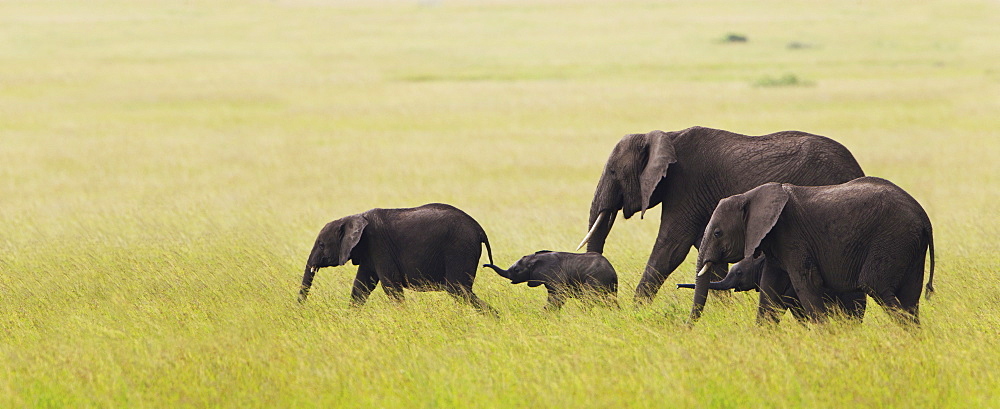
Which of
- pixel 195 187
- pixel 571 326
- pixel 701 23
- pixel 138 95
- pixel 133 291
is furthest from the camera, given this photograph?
pixel 701 23

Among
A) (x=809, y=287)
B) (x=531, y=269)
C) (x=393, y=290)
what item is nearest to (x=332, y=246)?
(x=393, y=290)

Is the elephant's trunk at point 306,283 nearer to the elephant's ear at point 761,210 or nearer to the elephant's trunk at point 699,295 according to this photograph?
the elephant's trunk at point 699,295

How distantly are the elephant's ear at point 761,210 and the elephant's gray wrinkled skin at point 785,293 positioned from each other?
0.39 meters

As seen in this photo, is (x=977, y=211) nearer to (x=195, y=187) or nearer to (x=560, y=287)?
(x=560, y=287)

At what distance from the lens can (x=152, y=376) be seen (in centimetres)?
759

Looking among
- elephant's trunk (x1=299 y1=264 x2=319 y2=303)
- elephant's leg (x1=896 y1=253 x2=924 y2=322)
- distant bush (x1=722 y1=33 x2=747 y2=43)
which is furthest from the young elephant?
distant bush (x1=722 y1=33 x2=747 y2=43)

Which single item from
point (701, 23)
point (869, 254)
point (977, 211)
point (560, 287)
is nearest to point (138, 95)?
point (977, 211)

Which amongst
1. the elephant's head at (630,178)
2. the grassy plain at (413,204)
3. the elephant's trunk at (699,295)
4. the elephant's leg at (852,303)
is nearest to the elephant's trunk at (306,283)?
the grassy plain at (413,204)

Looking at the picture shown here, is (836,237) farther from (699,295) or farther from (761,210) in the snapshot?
(699,295)

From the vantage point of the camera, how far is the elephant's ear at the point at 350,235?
9.80 meters

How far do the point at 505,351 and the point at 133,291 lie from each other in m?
4.44

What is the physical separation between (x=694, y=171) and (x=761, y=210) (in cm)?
188

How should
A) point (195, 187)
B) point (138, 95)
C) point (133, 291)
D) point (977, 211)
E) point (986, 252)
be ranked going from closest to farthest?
1. point (133, 291)
2. point (986, 252)
3. point (977, 211)
4. point (195, 187)
5. point (138, 95)

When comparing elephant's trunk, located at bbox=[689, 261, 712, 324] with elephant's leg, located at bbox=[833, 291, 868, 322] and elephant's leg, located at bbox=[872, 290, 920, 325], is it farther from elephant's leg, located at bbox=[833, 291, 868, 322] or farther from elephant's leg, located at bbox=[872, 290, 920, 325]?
elephant's leg, located at bbox=[872, 290, 920, 325]
